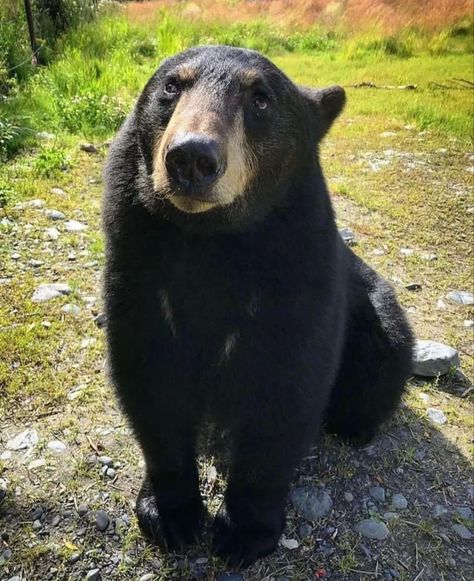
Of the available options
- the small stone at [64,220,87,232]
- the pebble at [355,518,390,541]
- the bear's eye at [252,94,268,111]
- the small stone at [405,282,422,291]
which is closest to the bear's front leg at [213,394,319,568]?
the pebble at [355,518,390,541]

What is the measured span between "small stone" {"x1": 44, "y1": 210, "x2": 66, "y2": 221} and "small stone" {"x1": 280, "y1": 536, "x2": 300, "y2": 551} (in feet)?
11.0

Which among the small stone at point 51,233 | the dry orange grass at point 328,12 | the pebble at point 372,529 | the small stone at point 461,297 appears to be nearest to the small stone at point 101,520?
the pebble at point 372,529

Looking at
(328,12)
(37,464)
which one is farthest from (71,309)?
(328,12)

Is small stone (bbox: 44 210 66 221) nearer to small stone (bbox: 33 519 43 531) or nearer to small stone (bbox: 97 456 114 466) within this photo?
small stone (bbox: 97 456 114 466)

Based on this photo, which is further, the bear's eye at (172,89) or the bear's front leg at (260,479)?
the bear's front leg at (260,479)

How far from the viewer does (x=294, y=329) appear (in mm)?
2260

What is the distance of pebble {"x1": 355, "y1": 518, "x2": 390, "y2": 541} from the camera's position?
2.68 m

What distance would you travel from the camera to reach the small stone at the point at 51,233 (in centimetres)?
468

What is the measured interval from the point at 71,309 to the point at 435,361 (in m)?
2.36

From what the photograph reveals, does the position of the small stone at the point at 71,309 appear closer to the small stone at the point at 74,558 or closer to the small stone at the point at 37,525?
the small stone at the point at 37,525

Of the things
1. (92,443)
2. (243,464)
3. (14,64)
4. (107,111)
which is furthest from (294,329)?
(14,64)

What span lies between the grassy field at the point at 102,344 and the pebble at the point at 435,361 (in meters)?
0.10

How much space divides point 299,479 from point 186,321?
118 cm

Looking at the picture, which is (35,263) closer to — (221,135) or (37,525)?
(37,525)
